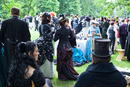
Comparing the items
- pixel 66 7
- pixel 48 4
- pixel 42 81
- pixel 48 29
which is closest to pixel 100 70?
pixel 42 81

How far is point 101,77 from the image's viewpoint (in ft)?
9.78

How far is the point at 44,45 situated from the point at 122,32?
6.99 m

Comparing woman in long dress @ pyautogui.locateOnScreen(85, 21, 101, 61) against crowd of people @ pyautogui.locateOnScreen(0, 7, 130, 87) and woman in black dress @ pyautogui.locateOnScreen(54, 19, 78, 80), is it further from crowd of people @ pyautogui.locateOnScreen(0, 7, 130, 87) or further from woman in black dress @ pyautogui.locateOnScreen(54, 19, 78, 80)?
woman in black dress @ pyautogui.locateOnScreen(54, 19, 78, 80)

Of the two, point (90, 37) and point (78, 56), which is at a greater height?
point (90, 37)

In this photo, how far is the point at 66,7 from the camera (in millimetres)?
51250

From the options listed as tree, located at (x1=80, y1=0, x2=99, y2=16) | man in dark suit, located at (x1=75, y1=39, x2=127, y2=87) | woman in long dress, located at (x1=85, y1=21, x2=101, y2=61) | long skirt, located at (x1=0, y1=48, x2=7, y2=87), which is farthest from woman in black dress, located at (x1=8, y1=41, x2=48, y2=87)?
tree, located at (x1=80, y1=0, x2=99, y2=16)

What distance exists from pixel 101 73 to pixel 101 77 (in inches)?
1.7

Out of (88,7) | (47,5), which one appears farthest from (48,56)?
(88,7)

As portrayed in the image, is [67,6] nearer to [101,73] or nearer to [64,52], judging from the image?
[64,52]

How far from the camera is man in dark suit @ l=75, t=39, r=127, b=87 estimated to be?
2.97 m

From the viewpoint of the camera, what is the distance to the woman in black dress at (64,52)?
8023mm

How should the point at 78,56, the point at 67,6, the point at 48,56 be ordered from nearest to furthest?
the point at 48,56 < the point at 78,56 < the point at 67,6

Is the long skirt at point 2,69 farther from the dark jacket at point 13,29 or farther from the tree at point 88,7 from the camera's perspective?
the tree at point 88,7

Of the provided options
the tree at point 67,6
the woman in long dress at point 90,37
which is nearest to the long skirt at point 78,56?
the woman in long dress at point 90,37
